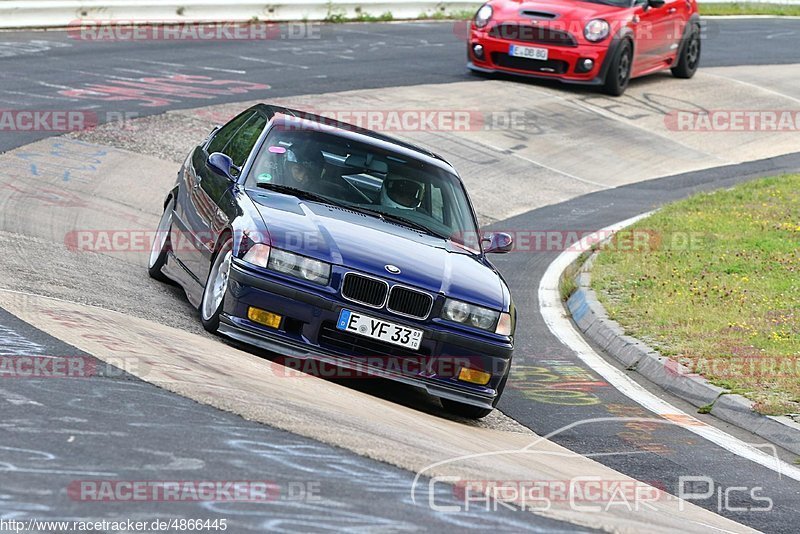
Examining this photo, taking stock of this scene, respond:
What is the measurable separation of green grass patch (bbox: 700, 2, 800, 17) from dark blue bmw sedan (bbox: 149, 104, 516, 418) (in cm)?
Answer: 2661

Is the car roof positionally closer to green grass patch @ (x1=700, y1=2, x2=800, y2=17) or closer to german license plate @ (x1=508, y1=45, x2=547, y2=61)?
german license plate @ (x1=508, y1=45, x2=547, y2=61)

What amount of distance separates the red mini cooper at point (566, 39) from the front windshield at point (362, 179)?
1142 centimetres

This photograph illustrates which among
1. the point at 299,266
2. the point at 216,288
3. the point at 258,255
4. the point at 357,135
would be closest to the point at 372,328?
the point at 299,266

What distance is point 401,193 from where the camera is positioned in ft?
29.3

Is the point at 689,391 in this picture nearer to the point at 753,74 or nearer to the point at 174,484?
the point at 174,484

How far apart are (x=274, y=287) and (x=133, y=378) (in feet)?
4.65

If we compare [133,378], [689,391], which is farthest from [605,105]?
[133,378]

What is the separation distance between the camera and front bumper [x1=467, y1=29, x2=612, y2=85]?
2023cm

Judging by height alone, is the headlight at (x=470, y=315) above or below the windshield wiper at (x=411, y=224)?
below

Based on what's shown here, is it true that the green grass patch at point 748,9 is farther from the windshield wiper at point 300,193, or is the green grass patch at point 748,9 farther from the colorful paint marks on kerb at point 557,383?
the windshield wiper at point 300,193

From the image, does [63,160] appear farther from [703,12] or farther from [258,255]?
[703,12]

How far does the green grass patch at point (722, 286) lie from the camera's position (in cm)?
952

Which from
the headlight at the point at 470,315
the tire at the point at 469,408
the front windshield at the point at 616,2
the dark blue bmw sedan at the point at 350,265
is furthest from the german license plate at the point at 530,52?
the headlight at the point at 470,315

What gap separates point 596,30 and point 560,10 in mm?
656
